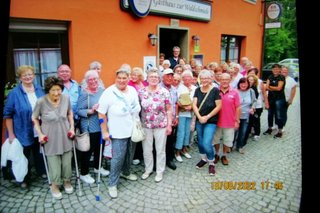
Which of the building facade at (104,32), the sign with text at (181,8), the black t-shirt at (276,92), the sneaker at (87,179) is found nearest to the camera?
the sneaker at (87,179)

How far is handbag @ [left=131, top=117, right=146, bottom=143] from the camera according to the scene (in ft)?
12.2

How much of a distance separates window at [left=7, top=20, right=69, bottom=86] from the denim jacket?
4.48 ft

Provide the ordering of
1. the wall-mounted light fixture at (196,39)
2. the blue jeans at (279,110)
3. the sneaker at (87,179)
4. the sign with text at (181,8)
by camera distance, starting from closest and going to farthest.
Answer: the sneaker at (87,179) < the blue jeans at (279,110) < the sign with text at (181,8) < the wall-mounted light fixture at (196,39)

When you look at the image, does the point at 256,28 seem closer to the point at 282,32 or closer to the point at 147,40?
the point at 147,40

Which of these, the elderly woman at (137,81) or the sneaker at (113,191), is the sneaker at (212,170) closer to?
the elderly woman at (137,81)

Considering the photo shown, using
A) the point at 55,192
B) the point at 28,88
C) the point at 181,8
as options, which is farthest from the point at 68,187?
the point at 181,8

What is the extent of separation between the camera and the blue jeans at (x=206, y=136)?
4.32 meters

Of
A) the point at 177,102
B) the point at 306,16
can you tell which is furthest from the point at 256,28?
the point at 306,16

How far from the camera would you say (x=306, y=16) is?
3.62 feet

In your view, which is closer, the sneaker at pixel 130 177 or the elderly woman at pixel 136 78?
the sneaker at pixel 130 177

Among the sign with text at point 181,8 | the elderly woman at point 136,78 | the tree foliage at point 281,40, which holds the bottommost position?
the elderly woman at point 136,78

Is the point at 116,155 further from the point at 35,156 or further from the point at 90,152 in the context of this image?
the point at 35,156

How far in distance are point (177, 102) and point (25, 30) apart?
335cm

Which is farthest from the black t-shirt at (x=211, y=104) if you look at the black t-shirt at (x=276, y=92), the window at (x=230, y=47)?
the window at (x=230, y=47)
